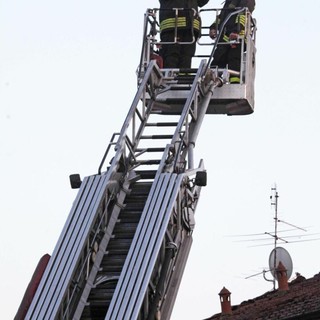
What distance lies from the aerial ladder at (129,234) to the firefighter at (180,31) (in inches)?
83.0

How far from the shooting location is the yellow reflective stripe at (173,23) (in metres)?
17.6

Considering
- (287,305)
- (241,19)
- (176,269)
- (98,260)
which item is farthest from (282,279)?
(98,260)

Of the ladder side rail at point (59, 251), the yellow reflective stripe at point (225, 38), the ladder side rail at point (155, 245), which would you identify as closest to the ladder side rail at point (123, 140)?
the ladder side rail at point (59, 251)

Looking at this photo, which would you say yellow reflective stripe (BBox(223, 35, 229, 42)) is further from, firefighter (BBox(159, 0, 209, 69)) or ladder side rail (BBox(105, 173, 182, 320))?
ladder side rail (BBox(105, 173, 182, 320))

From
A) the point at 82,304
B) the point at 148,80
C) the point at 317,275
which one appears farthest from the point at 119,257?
the point at 317,275

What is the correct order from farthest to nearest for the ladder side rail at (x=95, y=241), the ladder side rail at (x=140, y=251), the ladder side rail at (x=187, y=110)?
the ladder side rail at (x=187, y=110) → the ladder side rail at (x=95, y=241) → the ladder side rail at (x=140, y=251)

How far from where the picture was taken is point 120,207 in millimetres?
14172

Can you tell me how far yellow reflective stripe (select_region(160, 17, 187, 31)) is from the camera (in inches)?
694

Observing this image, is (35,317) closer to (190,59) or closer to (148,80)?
(148,80)

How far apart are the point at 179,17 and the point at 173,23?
143mm

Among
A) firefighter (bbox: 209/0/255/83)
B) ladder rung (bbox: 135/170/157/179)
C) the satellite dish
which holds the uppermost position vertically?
firefighter (bbox: 209/0/255/83)

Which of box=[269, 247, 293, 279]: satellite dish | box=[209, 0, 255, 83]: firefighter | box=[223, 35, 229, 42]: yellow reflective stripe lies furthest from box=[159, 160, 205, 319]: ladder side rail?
box=[269, 247, 293, 279]: satellite dish

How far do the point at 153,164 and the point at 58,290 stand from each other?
235 cm

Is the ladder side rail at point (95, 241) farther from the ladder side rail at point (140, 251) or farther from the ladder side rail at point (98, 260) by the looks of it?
the ladder side rail at point (140, 251)
